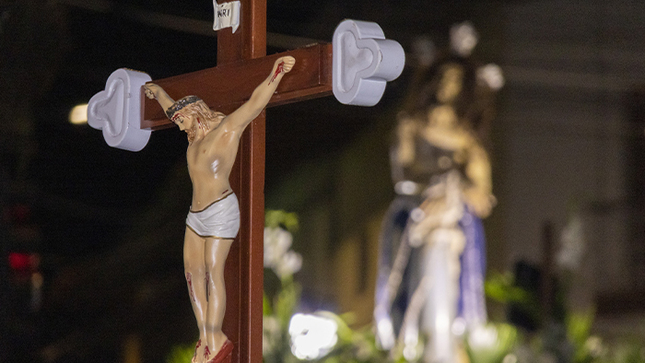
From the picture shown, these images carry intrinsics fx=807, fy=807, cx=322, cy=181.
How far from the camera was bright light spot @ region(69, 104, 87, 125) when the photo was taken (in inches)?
104

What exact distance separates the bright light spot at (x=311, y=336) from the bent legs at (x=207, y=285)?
6.60ft

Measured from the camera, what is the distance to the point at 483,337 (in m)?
3.45

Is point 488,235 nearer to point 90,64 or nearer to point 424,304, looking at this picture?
point 424,304

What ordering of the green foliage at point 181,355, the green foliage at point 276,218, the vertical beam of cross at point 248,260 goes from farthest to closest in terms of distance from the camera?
the green foliage at point 276,218
the green foliage at point 181,355
the vertical beam of cross at point 248,260

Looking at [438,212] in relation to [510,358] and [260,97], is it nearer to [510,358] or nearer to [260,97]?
[510,358]

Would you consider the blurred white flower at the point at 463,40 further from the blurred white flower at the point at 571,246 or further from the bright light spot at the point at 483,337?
the bright light spot at the point at 483,337

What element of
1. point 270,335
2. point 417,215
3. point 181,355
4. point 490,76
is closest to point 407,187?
point 417,215

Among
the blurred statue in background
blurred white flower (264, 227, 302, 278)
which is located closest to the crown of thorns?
blurred white flower (264, 227, 302, 278)

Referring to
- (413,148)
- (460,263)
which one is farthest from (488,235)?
(413,148)

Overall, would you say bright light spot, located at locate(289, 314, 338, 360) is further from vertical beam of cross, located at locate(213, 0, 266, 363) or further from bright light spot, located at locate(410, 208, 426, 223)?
vertical beam of cross, located at locate(213, 0, 266, 363)

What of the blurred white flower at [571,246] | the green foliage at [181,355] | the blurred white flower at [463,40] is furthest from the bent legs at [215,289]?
the blurred white flower at [571,246]

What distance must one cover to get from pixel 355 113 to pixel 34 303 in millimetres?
1738

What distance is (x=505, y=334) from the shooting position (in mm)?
3426

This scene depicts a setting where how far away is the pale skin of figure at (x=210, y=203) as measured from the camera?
111 cm
